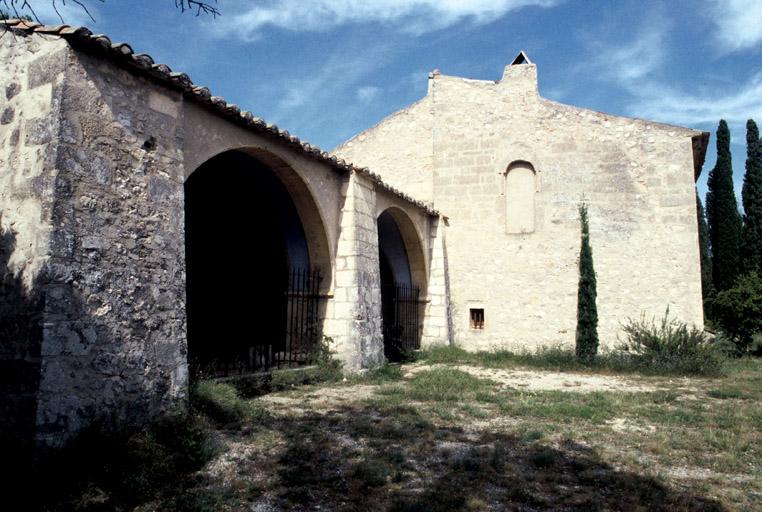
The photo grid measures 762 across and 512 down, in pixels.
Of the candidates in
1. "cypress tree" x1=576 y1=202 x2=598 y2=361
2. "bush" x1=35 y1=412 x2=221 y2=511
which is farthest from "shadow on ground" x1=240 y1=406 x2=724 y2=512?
"cypress tree" x1=576 y1=202 x2=598 y2=361

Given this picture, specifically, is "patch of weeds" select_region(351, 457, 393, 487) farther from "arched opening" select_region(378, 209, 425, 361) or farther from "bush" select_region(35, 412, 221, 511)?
"arched opening" select_region(378, 209, 425, 361)

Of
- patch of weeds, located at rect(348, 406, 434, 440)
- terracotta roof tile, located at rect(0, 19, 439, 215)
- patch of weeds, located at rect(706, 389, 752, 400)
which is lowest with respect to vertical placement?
patch of weeds, located at rect(706, 389, 752, 400)

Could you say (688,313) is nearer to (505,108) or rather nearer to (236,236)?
(505,108)

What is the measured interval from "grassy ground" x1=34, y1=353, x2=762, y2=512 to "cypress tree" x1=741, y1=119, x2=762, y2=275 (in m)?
14.5

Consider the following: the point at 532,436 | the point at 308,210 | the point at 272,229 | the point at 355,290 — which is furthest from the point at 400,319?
the point at 532,436

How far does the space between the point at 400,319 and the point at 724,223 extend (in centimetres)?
1405

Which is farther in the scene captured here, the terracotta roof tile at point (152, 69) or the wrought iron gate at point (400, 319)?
the wrought iron gate at point (400, 319)

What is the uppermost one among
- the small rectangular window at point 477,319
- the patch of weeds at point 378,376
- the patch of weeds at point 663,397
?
the small rectangular window at point 477,319

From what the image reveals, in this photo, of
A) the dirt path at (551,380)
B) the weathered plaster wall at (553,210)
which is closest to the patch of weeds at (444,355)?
the dirt path at (551,380)

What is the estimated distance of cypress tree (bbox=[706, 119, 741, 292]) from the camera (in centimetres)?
1930

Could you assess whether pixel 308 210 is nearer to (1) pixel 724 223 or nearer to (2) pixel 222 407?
(2) pixel 222 407

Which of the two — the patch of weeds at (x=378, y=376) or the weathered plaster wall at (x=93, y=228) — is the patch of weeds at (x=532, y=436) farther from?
the patch of weeds at (x=378, y=376)

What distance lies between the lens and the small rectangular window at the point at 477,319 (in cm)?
1330

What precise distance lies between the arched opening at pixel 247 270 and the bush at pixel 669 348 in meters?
6.65
